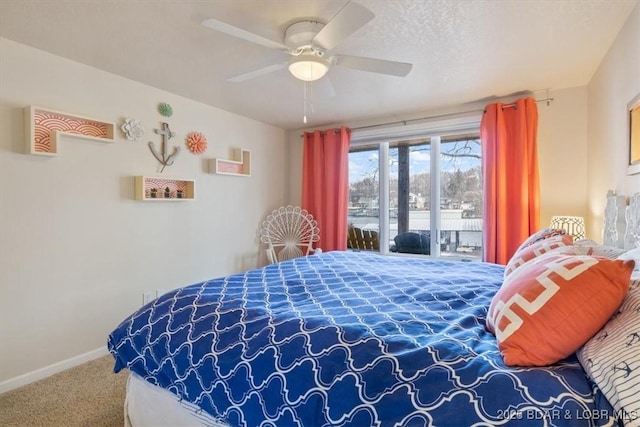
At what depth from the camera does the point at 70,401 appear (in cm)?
200

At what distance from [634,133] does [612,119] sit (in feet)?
1.73

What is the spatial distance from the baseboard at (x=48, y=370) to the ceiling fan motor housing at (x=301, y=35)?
2.69m

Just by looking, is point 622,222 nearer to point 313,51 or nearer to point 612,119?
point 612,119

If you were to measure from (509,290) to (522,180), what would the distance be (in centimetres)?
237

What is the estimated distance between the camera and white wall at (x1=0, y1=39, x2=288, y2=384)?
84.7 inches

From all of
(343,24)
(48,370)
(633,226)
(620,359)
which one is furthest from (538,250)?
(48,370)

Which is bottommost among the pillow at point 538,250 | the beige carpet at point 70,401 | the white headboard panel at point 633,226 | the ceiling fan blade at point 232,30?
the beige carpet at point 70,401

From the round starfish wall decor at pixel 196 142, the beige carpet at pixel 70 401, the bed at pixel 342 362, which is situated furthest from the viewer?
the round starfish wall decor at pixel 196 142

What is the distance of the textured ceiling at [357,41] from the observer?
175cm

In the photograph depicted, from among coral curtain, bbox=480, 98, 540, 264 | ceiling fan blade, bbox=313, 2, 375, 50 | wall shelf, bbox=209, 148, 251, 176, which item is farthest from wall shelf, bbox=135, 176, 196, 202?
coral curtain, bbox=480, 98, 540, 264

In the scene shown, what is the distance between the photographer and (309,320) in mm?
1260

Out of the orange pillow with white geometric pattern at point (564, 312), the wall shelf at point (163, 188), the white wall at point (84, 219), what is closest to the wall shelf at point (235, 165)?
the white wall at point (84, 219)

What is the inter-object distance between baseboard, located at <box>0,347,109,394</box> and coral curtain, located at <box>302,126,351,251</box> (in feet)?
8.19

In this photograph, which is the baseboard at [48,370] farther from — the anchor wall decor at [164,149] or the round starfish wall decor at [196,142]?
the round starfish wall decor at [196,142]
